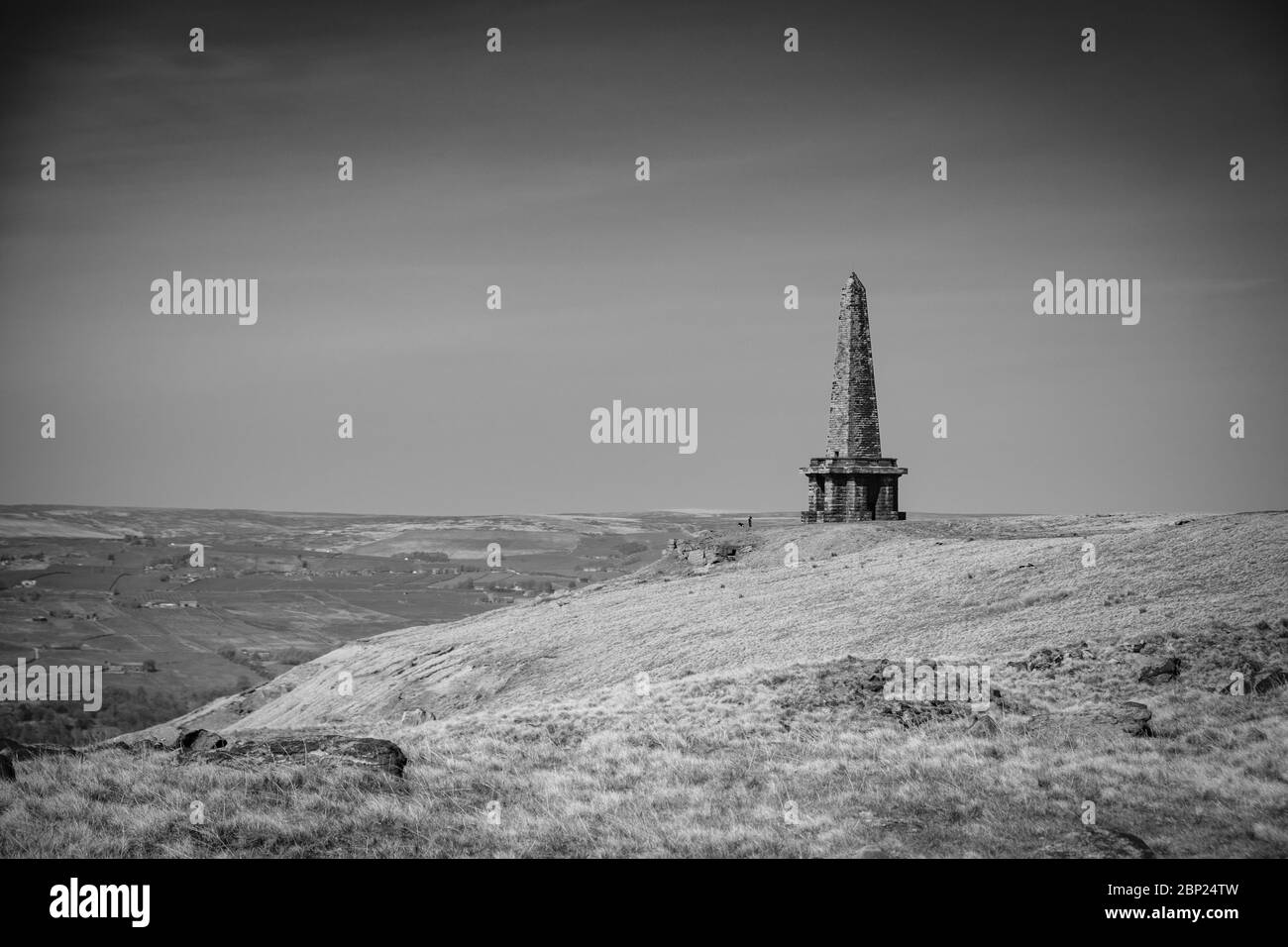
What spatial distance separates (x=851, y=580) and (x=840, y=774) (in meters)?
19.7

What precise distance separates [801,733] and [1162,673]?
7.30 m

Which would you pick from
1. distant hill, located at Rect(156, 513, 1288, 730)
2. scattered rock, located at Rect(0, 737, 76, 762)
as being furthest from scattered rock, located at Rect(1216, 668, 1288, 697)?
scattered rock, located at Rect(0, 737, 76, 762)

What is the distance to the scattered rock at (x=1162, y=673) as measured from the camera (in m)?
19.2

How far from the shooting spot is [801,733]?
1725cm

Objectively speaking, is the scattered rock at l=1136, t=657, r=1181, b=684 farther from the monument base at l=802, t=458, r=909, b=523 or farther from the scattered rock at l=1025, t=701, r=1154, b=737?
the monument base at l=802, t=458, r=909, b=523

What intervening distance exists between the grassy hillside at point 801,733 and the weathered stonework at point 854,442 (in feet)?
26.4

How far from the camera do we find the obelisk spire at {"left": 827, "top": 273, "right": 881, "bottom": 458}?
43.0 meters

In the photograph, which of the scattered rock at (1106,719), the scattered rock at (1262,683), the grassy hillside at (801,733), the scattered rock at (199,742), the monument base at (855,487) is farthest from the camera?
the monument base at (855,487)

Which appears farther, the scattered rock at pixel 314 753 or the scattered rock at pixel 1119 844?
the scattered rock at pixel 314 753

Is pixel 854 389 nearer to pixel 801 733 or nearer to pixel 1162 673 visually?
pixel 1162 673

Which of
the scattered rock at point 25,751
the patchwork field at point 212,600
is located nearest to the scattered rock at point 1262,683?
the scattered rock at point 25,751

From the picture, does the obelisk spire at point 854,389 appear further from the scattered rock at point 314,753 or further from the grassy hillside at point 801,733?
the scattered rock at point 314,753

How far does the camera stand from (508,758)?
52.5ft

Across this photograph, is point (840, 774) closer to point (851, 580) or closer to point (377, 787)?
point (377, 787)
